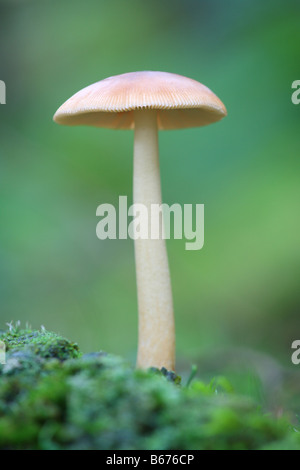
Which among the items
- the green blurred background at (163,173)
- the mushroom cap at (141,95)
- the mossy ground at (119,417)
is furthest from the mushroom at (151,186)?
the green blurred background at (163,173)

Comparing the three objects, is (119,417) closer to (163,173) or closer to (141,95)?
(141,95)

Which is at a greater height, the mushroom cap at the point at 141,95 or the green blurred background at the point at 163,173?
the green blurred background at the point at 163,173

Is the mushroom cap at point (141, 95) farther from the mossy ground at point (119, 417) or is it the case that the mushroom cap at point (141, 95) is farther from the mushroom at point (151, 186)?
the mossy ground at point (119, 417)

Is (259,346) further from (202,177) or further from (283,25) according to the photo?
(283,25)

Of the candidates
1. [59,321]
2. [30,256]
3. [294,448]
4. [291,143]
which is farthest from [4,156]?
[294,448]

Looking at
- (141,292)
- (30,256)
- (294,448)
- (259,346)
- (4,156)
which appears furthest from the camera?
(4,156)

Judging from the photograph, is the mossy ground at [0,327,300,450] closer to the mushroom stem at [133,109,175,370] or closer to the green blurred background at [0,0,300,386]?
the mushroom stem at [133,109,175,370]
